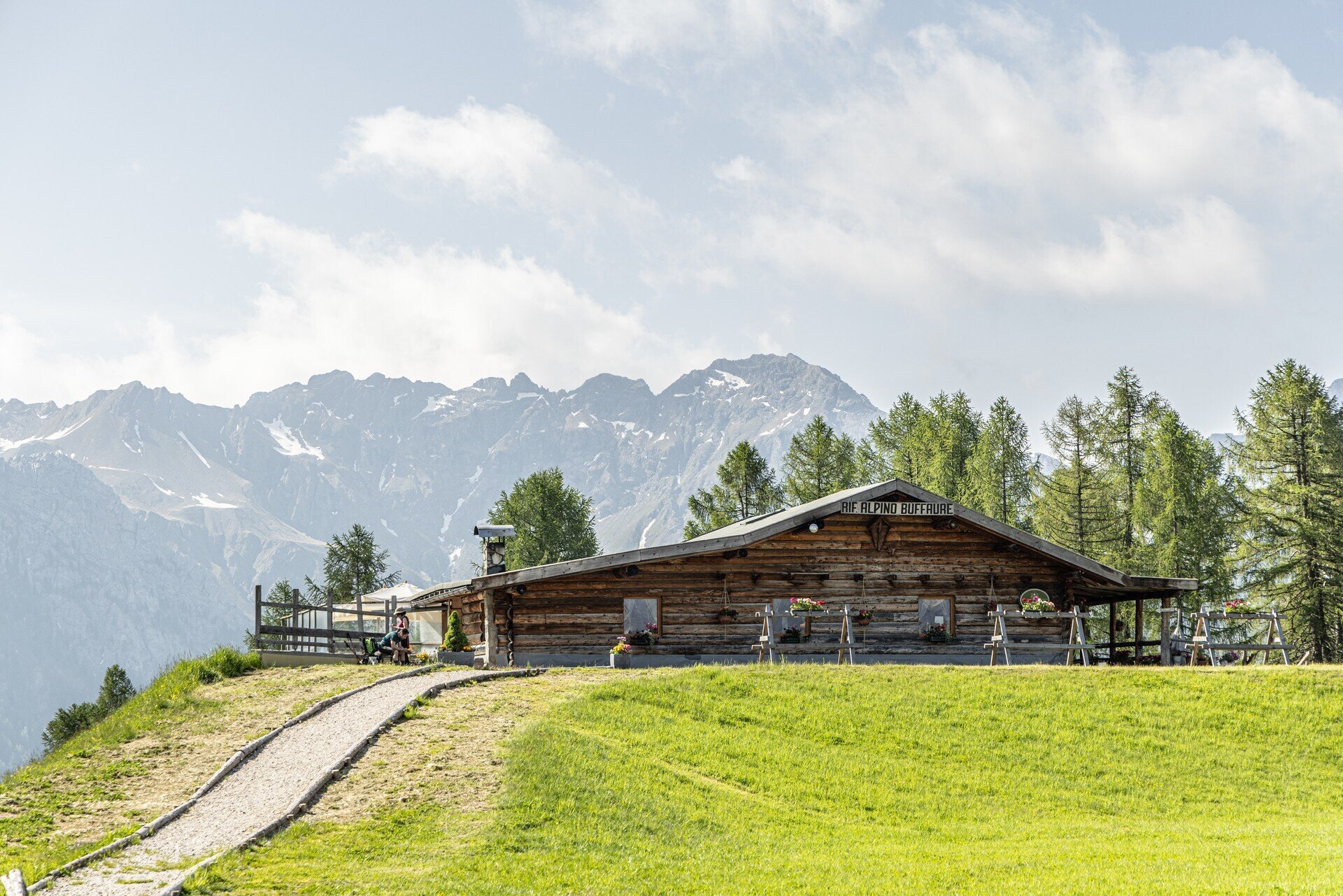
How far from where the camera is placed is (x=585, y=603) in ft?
95.7

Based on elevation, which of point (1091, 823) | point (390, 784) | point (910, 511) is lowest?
point (1091, 823)

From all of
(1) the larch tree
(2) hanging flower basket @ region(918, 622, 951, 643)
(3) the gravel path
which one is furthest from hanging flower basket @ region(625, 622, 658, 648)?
(1) the larch tree

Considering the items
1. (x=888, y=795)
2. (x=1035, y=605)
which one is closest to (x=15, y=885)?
(x=888, y=795)

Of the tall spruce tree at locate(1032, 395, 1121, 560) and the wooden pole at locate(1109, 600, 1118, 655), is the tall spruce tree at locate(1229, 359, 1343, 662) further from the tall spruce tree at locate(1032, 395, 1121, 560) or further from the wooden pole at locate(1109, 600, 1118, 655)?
the wooden pole at locate(1109, 600, 1118, 655)

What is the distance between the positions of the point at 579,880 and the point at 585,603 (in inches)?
667

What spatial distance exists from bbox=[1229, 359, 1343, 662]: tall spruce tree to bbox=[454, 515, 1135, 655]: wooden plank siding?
16.0 m

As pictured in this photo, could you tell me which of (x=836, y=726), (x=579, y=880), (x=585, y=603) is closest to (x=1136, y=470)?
(x=585, y=603)

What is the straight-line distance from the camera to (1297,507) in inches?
1688

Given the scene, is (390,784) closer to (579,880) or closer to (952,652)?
(579,880)

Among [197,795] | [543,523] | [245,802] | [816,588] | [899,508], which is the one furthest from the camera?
[543,523]

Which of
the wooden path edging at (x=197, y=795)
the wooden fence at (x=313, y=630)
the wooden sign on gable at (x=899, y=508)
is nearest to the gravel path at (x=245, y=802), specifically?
the wooden path edging at (x=197, y=795)

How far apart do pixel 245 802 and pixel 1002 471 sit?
1903 inches

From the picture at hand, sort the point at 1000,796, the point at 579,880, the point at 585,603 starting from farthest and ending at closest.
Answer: the point at 585,603, the point at 1000,796, the point at 579,880

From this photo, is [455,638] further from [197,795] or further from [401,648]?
[197,795]
